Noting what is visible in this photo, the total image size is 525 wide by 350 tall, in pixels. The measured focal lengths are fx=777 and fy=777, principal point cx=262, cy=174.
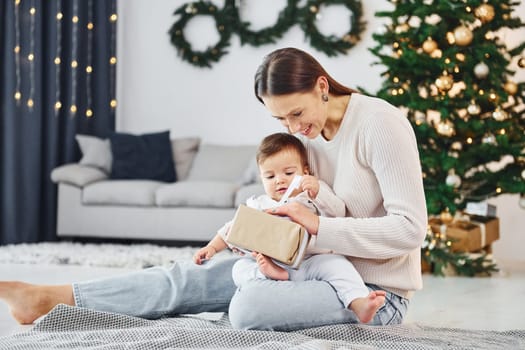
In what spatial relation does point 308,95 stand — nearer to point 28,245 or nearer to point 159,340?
point 159,340

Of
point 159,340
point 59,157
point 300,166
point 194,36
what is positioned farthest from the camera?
point 194,36

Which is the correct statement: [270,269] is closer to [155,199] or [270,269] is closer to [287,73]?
[287,73]

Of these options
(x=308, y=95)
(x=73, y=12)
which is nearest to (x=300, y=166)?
(x=308, y=95)

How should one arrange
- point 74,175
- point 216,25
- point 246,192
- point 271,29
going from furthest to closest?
point 216,25, point 271,29, point 74,175, point 246,192

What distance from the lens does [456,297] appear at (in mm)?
3367

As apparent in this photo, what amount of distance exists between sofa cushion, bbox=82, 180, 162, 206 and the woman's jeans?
323cm

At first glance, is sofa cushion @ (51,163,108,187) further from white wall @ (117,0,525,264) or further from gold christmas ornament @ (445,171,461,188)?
gold christmas ornament @ (445,171,461,188)

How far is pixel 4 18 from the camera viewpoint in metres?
5.45

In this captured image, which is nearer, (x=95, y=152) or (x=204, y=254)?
(x=204, y=254)

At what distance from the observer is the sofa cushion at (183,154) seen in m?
6.05

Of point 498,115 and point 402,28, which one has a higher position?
point 402,28

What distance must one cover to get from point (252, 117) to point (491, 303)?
137 inches

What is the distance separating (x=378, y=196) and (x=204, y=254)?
546mm

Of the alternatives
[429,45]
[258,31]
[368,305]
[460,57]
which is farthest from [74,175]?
[368,305]
